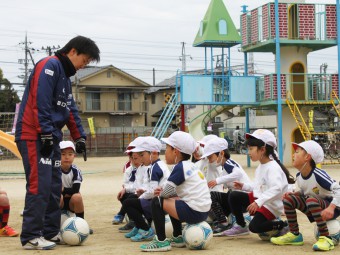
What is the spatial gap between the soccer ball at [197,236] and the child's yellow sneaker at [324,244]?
1.06m

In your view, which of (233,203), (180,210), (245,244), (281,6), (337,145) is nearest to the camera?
(180,210)

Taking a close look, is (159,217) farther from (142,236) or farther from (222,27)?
(222,27)

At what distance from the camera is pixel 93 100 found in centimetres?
5694

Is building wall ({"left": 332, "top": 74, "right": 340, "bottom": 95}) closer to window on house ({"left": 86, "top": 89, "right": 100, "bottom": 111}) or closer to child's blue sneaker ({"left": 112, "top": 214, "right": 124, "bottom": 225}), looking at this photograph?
child's blue sneaker ({"left": 112, "top": 214, "right": 124, "bottom": 225})

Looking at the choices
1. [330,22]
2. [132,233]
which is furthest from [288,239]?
[330,22]

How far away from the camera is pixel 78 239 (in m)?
6.68

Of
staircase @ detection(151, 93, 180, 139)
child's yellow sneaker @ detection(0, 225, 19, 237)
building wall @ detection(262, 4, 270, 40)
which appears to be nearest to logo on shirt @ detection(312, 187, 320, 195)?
child's yellow sneaker @ detection(0, 225, 19, 237)

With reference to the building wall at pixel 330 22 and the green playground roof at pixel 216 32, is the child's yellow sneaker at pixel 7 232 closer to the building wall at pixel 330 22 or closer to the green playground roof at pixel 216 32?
the building wall at pixel 330 22

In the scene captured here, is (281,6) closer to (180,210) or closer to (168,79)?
(180,210)

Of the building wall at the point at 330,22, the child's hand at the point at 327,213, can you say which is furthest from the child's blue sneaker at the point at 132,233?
the building wall at the point at 330,22

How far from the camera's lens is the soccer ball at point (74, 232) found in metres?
6.66

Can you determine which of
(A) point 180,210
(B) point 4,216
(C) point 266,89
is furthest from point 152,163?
(C) point 266,89

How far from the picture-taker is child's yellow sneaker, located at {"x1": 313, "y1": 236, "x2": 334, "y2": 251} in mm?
6156

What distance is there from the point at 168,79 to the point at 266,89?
45117mm
